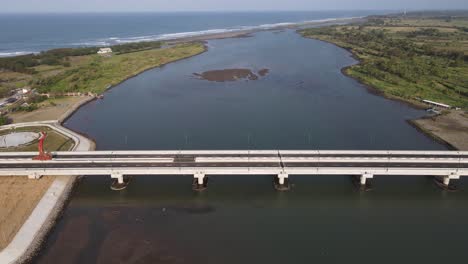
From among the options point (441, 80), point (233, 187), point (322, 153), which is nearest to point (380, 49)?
point (441, 80)

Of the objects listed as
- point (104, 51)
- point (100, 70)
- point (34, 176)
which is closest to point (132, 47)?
point (104, 51)

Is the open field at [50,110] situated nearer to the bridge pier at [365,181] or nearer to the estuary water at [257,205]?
the estuary water at [257,205]

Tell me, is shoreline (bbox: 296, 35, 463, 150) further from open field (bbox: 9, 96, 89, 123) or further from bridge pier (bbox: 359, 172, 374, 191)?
open field (bbox: 9, 96, 89, 123)

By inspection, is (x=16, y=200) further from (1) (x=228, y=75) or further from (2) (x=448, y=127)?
(1) (x=228, y=75)

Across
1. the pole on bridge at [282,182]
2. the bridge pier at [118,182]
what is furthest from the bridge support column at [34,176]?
the pole on bridge at [282,182]

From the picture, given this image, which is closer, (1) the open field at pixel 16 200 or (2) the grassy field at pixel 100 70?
(1) the open field at pixel 16 200
